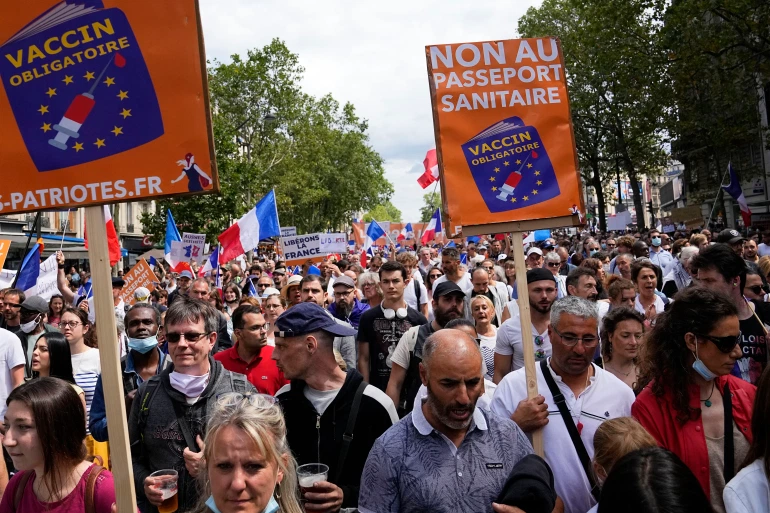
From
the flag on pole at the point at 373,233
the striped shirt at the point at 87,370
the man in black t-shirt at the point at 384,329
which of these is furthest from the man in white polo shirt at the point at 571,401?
the flag on pole at the point at 373,233

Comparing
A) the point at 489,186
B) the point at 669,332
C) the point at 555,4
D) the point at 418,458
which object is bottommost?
the point at 418,458

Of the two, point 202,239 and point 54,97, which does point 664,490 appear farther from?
point 202,239

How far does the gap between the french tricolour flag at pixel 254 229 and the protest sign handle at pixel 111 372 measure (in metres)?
10.1

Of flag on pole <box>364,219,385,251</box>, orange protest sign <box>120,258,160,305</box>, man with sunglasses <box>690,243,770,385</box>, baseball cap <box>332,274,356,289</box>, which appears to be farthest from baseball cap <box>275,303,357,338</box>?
flag on pole <box>364,219,385,251</box>

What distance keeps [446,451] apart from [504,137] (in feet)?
6.60

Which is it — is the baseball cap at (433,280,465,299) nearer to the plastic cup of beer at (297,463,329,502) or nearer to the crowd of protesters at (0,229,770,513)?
the crowd of protesters at (0,229,770,513)

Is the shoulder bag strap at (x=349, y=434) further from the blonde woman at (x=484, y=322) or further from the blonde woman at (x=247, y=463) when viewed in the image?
the blonde woman at (x=484, y=322)

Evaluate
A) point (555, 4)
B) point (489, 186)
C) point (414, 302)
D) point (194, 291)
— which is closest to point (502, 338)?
point (489, 186)

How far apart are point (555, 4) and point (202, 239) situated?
33.6m

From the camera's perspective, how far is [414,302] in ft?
29.9

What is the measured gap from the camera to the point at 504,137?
4188mm

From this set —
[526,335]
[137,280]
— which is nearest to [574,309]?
[526,335]

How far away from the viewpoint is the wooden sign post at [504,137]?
4.16 meters

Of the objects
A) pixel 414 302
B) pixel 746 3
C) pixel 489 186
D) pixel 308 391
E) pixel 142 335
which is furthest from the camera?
pixel 746 3
